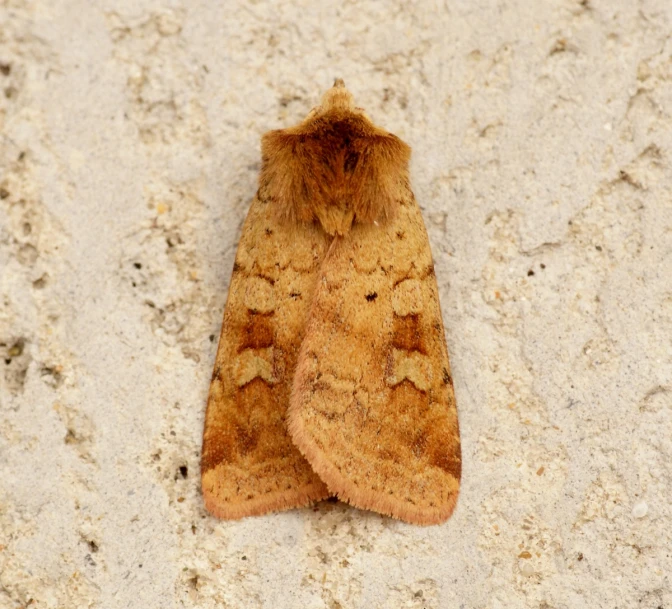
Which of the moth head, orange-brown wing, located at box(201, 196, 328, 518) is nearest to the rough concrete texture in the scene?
orange-brown wing, located at box(201, 196, 328, 518)

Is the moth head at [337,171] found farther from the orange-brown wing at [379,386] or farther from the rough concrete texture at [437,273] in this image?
the rough concrete texture at [437,273]

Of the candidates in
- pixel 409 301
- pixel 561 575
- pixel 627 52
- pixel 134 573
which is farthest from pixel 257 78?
pixel 561 575

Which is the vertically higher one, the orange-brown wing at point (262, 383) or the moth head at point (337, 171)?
the moth head at point (337, 171)

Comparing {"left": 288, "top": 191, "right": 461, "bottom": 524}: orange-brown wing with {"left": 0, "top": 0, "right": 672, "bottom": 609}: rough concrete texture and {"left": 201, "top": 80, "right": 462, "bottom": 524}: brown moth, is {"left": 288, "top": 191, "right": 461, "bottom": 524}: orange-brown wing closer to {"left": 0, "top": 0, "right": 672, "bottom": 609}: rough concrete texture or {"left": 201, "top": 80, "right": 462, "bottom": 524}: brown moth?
{"left": 201, "top": 80, "right": 462, "bottom": 524}: brown moth

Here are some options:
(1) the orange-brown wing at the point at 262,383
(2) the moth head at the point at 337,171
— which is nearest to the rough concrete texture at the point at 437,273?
(1) the orange-brown wing at the point at 262,383

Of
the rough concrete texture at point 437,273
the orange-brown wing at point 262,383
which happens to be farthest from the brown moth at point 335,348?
the rough concrete texture at point 437,273

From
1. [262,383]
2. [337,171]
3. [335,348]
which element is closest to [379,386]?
[335,348]
